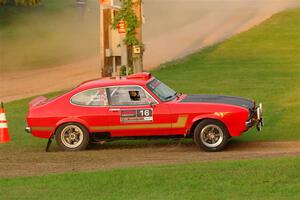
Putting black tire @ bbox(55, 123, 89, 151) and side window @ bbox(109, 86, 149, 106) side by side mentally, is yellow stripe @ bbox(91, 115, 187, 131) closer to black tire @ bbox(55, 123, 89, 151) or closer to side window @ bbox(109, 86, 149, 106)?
black tire @ bbox(55, 123, 89, 151)

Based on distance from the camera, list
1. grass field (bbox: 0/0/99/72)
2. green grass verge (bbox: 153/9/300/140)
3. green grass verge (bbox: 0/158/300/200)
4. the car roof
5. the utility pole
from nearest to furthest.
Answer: green grass verge (bbox: 0/158/300/200) → the car roof → green grass verge (bbox: 153/9/300/140) → the utility pole → grass field (bbox: 0/0/99/72)

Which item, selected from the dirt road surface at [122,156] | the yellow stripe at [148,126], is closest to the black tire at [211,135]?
the dirt road surface at [122,156]

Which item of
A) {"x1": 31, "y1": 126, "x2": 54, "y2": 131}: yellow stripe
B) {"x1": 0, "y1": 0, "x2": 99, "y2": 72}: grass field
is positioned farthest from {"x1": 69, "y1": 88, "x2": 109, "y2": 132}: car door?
{"x1": 0, "y1": 0, "x2": 99, "y2": 72}: grass field

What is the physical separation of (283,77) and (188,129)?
1449 cm

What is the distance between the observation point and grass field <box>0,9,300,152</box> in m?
17.8

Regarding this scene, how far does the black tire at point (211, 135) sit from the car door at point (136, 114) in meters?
0.55

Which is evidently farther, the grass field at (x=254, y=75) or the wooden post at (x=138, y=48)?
the wooden post at (x=138, y=48)

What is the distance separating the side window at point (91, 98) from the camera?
1457 cm

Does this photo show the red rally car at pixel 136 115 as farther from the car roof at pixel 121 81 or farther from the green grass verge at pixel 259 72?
the green grass verge at pixel 259 72

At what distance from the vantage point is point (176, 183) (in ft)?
35.1

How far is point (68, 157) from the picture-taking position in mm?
13836

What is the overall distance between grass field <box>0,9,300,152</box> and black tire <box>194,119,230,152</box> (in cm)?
198

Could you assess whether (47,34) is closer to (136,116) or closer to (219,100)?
(136,116)

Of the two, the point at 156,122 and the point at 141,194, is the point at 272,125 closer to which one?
the point at 156,122
